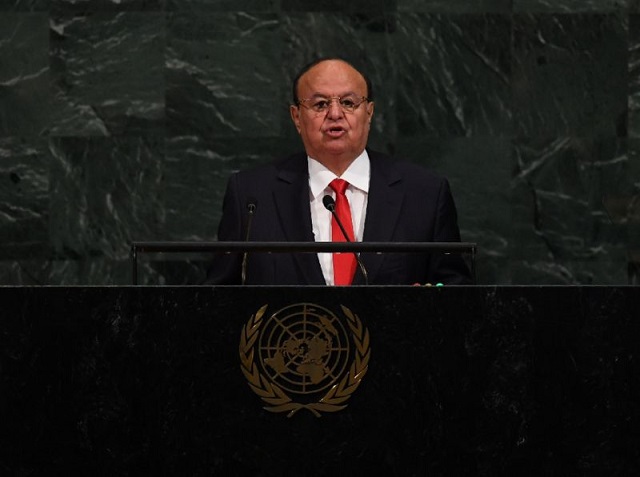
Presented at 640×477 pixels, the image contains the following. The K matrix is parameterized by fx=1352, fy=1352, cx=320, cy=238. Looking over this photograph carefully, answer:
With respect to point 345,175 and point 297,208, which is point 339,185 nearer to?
point 345,175

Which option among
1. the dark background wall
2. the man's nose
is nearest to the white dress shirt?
the man's nose

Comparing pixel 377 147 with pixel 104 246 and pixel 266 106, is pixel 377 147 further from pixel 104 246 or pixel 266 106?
pixel 104 246

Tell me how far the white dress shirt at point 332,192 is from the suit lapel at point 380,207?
29 millimetres

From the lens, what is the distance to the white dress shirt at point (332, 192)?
4047 millimetres

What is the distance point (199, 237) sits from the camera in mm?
5219

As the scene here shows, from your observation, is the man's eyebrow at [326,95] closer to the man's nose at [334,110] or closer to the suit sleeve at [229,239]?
the man's nose at [334,110]
